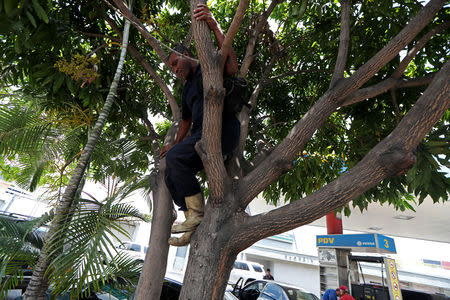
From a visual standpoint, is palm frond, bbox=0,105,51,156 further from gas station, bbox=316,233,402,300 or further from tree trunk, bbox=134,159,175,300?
gas station, bbox=316,233,402,300

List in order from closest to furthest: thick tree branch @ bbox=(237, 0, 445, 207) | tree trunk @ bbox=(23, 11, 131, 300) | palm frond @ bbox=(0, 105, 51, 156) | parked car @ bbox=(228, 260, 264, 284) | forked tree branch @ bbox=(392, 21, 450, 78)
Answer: tree trunk @ bbox=(23, 11, 131, 300)
thick tree branch @ bbox=(237, 0, 445, 207)
forked tree branch @ bbox=(392, 21, 450, 78)
palm frond @ bbox=(0, 105, 51, 156)
parked car @ bbox=(228, 260, 264, 284)

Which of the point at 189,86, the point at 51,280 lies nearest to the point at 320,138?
the point at 189,86

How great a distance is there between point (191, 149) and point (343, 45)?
185cm

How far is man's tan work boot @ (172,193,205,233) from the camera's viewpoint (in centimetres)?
204

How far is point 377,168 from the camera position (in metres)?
1.67

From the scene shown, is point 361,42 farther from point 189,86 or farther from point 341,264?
point 341,264

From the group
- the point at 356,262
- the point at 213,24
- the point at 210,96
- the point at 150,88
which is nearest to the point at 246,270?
the point at 356,262

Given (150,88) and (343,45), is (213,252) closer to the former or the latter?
(343,45)

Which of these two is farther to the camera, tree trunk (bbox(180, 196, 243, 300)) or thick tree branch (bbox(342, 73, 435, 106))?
thick tree branch (bbox(342, 73, 435, 106))

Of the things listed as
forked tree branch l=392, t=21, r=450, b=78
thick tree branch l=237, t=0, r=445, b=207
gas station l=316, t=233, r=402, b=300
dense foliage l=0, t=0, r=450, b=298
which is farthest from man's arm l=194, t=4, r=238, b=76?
gas station l=316, t=233, r=402, b=300

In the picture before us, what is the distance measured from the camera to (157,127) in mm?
6656

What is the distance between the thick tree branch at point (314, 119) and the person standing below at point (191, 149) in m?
0.35

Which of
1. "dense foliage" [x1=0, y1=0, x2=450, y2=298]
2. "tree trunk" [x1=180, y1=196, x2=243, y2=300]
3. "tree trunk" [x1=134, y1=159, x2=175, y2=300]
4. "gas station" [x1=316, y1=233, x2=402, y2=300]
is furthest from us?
"gas station" [x1=316, y1=233, x2=402, y2=300]

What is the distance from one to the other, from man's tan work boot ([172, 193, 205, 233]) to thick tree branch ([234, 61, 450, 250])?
1.39ft
